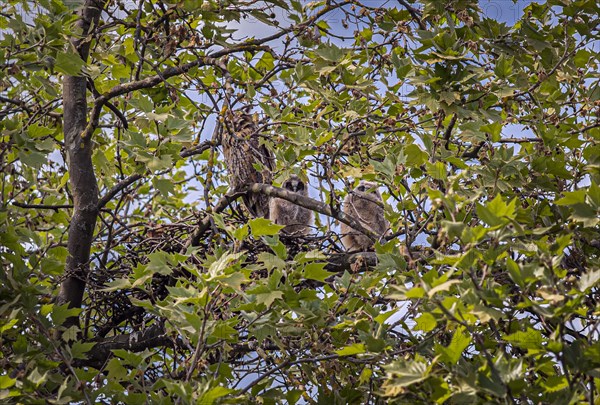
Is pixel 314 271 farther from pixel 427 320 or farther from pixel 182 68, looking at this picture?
pixel 182 68

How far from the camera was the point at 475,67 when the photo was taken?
3.62 meters

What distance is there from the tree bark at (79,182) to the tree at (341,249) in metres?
0.01

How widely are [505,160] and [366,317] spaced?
1.01 metres

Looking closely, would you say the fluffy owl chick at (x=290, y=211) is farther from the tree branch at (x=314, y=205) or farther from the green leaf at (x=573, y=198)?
the green leaf at (x=573, y=198)

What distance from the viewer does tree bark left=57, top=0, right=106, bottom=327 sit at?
15.6 ft

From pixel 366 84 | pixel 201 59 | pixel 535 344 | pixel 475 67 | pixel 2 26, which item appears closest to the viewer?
pixel 535 344

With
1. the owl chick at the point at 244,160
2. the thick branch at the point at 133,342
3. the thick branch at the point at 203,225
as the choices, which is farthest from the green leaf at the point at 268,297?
the thick branch at the point at 133,342

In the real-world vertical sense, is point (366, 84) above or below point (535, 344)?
above

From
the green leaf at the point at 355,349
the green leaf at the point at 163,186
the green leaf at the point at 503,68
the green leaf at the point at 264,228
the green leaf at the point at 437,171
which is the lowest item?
the green leaf at the point at 355,349

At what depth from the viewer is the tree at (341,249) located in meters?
2.65

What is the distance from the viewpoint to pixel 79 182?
4863mm

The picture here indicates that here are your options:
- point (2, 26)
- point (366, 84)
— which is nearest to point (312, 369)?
point (366, 84)

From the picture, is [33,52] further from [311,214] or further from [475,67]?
[311,214]

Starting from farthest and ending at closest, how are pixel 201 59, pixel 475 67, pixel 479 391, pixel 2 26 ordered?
pixel 2 26 < pixel 201 59 < pixel 475 67 < pixel 479 391
